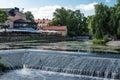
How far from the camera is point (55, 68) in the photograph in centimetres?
1975

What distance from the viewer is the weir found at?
18.1 meters

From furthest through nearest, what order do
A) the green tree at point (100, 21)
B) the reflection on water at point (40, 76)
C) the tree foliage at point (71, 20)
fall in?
the tree foliage at point (71, 20) < the green tree at point (100, 21) < the reflection on water at point (40, 76)

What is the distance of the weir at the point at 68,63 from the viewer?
18141 millimetres

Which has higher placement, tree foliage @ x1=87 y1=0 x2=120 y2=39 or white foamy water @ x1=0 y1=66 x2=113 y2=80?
tree foliage @ x1=87 y1=0 x2=120 y2=39

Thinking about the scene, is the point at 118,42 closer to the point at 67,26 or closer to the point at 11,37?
the point at 11,37

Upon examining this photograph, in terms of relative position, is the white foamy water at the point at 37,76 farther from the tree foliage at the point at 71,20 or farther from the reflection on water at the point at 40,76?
the tree foliage at the point at 71,20

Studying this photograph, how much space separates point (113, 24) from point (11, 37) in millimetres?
16080

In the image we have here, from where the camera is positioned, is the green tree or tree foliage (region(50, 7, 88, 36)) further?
tree foliage (region(50, 7, 88, 36))

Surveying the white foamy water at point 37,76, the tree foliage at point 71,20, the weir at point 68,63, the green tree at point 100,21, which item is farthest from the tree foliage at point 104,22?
the tree foliage at point 71,20

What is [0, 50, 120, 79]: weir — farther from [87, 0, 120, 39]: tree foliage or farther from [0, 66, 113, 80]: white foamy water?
[87, 0, 120, 39]: tree foliage

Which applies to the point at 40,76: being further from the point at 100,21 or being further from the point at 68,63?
the point at 100,21

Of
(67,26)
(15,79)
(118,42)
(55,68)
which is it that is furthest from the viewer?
(67,26)

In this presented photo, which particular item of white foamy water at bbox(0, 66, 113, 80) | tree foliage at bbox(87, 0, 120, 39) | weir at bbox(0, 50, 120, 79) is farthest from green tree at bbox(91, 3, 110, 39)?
white foamy water at bbox(0, 66, 113, 80)

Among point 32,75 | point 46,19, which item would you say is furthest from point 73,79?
point 46,19
